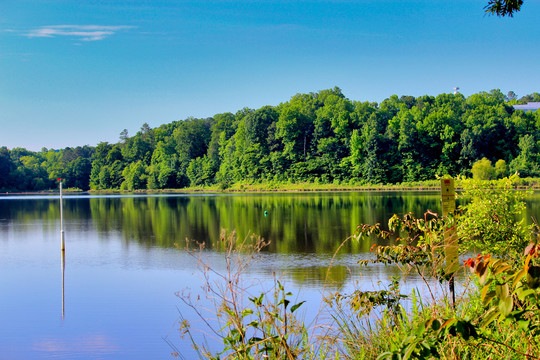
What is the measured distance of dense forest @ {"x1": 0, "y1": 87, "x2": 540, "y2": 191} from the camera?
83.4 meters

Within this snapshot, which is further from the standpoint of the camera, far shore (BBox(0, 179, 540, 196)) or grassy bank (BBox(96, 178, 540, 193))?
grassy bank (BBox(96, 178, 540, 193))

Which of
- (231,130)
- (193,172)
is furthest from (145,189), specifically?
(231,130)

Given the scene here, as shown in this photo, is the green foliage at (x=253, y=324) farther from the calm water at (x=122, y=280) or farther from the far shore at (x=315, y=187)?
the far shore at (x=315, y=187)

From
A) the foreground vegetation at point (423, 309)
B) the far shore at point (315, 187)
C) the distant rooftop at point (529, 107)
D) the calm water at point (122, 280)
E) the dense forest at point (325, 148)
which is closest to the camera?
the foreground vegetation at point (423, 309)

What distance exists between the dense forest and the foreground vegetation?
6517 cm

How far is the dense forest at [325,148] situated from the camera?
8344cm

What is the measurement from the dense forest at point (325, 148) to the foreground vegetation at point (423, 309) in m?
65.2

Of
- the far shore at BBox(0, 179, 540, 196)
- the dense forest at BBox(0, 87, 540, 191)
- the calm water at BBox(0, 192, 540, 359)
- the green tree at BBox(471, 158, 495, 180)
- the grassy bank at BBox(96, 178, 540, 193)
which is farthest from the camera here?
the dense forest at BBox(0, 87, 540, 191)

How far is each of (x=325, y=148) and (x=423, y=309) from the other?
87905 mm

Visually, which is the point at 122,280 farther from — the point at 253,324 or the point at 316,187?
the point at 316,187

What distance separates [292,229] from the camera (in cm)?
2498

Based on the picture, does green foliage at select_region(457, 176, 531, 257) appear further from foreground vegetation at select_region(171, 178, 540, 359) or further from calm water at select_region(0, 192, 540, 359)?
calm water at select_region(0, 192, 540, 359)

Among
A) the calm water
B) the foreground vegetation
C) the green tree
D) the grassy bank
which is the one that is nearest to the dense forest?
the green tree

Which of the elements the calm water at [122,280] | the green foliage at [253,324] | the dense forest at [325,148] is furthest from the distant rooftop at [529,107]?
the green foliage at [253,324]
